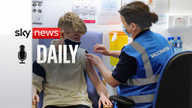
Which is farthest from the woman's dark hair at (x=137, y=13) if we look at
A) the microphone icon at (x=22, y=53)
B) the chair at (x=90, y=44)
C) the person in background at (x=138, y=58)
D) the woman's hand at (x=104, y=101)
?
the microphone icon at (x=22, y=53)

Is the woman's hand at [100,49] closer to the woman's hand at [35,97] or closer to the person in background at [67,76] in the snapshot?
the person in background at [67,76]

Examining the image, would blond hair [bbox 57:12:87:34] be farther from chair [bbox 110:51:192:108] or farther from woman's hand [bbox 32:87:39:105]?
chair [bbox 110:51:192:108]

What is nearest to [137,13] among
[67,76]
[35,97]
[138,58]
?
[138,58]

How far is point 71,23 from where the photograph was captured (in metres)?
1.44

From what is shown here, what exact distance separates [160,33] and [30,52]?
106cm

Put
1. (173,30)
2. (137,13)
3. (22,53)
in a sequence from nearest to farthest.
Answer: (22,53), (137,13), (173,30)

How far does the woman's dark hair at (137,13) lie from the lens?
58.2 inches

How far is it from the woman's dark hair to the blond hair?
0.33 meters

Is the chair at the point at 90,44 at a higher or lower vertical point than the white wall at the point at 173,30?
lower

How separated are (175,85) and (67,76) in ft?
2.71

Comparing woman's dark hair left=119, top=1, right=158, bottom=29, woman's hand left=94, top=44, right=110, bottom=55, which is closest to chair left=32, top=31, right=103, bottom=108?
woman's hand left=94, top=44, right=110, bottom=55

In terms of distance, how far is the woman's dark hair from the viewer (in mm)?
1478

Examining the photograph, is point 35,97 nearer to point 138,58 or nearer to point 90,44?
point 90,44

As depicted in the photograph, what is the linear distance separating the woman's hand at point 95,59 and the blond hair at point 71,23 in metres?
0.20
